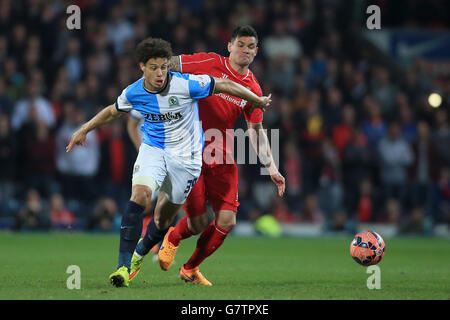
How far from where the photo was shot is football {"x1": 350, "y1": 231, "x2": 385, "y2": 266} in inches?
358

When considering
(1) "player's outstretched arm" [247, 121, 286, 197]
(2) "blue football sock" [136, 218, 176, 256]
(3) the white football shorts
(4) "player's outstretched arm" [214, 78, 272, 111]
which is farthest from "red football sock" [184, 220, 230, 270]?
(4) "player's outstretched arm" [214, 78, 272, 111]

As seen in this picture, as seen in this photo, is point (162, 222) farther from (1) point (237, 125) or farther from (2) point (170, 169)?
(1) point (237, 125)

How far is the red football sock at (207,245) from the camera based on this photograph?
8.30m

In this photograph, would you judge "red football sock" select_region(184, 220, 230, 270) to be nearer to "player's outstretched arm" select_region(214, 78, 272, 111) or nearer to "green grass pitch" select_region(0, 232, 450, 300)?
"green grass pitch" select_region(0, 232, 450, 300)

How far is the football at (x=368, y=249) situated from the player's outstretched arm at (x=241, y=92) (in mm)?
2391

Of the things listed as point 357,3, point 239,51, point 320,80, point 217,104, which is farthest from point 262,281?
point 357,3

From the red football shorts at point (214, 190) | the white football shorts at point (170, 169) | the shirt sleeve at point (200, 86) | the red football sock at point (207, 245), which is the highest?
the shirt sleeve at point (200, 86)

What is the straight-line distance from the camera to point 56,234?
16.0 metres

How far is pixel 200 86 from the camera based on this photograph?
7691 mm

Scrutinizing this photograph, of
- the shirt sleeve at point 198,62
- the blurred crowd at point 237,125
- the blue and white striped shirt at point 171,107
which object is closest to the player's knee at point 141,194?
the blue and white striped shirt at point 171,107

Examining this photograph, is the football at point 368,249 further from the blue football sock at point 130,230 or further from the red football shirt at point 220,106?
the blue football sock at point 130,230

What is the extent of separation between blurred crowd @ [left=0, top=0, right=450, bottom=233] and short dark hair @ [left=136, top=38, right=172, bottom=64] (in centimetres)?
854

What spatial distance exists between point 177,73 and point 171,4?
38.4 ft

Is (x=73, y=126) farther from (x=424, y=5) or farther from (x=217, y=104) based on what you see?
(x=424, y=5)
